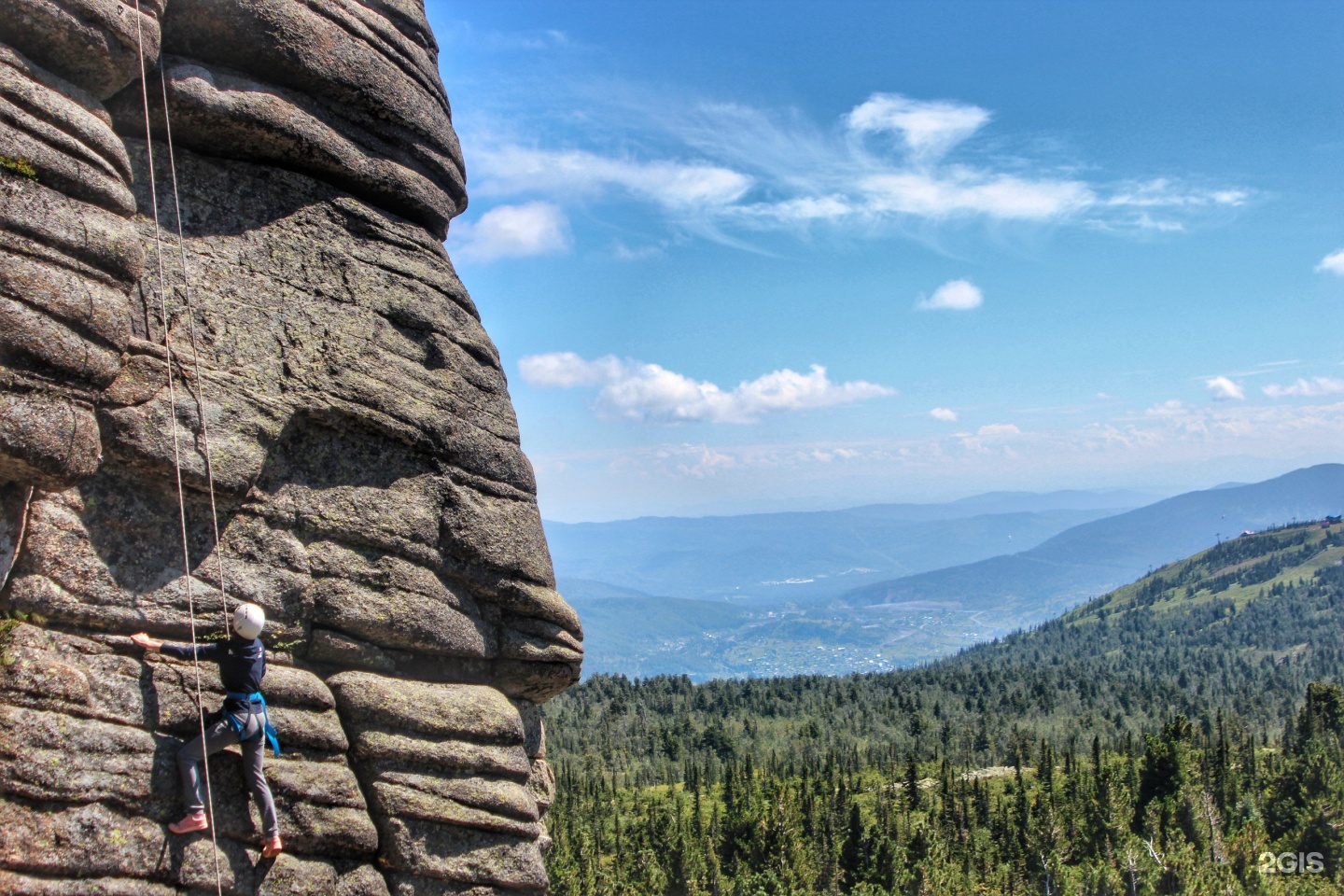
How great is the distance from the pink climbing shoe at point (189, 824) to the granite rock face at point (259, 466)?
0.25m

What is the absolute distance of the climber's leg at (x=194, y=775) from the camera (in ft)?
47.2

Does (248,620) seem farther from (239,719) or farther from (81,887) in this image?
(81,887)

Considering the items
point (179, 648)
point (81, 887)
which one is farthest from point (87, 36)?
point (81, 887)

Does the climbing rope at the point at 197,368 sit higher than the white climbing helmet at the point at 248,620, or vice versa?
the climbing rope at the point at 197,368

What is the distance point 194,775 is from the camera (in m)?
14.5

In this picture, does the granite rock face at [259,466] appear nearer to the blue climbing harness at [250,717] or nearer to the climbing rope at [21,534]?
the climbing rope at [21,534]

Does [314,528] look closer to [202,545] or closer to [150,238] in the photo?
[202,545]

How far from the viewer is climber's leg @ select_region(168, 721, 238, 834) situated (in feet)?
47.2

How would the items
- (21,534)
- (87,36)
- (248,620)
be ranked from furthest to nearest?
(87,36) → (248,620) → (21,534)

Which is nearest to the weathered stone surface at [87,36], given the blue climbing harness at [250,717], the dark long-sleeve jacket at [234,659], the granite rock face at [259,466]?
the granite rock face at [259,466]

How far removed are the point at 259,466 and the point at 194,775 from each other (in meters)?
5.54

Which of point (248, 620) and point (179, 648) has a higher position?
point (248, 620)

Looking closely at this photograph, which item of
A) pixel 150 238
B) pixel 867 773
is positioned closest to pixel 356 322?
pixel 150 238

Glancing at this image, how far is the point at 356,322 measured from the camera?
19.0 m
